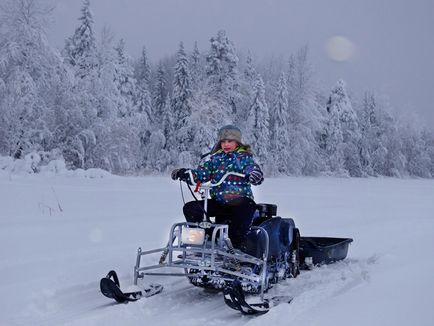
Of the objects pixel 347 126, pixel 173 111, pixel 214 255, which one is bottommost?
pixel 214 255

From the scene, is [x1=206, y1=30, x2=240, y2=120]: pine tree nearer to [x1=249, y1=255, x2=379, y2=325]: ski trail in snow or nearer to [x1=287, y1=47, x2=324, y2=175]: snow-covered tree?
[x1=287, y1=47, x2=324, y2=175]: snow-covered tree

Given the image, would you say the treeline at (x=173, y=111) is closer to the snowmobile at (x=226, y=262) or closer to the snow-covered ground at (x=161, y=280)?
the snow-covered ground at (x=161, y=280)

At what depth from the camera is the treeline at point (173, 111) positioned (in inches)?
893

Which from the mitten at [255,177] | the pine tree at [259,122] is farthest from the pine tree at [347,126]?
the mitten at [255,177]

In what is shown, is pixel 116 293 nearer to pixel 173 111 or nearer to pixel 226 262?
pixel 226 262

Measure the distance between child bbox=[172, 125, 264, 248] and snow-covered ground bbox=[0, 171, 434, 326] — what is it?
0.87m

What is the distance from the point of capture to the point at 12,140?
22125 millimetres

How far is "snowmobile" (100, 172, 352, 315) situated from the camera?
16.1 feet

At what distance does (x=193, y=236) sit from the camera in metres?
5.21

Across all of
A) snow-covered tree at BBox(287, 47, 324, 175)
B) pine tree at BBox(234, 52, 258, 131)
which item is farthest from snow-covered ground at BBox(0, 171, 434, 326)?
snow-covered tree at BBox(287, 47, 324, 175)

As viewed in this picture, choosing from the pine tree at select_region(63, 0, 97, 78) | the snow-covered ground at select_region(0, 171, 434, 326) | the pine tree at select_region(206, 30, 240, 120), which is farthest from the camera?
the pine tree at select_region(206, 30, 240, 120)

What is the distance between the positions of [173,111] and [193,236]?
3884 centimetres

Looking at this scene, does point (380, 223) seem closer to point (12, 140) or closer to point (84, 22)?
point (12, 140)

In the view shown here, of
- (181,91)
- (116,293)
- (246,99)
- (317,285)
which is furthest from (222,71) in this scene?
(116,293)
